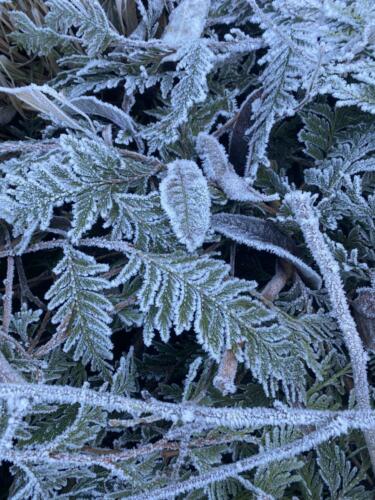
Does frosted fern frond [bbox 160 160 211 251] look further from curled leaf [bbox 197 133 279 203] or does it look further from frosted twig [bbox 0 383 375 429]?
frosted twig [bbox 0 383 375 429]

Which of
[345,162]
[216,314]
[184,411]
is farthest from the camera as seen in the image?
[345,162]

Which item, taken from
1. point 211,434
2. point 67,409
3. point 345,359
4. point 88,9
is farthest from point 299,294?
point 88,9

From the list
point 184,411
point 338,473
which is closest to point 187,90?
point 184,411

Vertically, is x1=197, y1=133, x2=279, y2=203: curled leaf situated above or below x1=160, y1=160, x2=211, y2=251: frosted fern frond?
above

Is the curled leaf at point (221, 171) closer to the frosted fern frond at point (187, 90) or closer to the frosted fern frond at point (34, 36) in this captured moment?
the frosted fern frond at point (187, 90)

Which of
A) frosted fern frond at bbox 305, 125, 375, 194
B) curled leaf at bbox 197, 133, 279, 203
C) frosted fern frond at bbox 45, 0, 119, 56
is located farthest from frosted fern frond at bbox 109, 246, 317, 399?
frosted fern frond at bbox 45, 0, 119, 56

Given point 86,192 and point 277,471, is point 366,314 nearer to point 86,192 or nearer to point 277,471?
point 277,471
